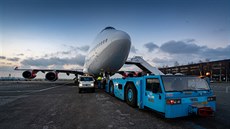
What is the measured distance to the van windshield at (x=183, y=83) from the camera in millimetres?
5465

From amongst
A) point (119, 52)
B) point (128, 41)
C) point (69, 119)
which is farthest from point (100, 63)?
point (69, 119)

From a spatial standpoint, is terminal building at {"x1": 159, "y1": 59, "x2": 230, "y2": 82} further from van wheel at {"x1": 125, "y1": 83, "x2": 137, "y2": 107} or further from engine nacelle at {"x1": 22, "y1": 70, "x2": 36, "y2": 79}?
van wheel at {"x1": 125, "y1": 83, "x2": 137, "y2": 107}

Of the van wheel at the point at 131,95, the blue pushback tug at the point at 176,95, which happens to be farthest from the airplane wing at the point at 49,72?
the blue pushback tug at the point at 176,95

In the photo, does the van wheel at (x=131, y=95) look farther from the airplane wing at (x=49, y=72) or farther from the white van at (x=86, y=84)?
the airplane wing at (x=49, y=72)

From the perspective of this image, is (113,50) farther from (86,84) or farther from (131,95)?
(131,95)

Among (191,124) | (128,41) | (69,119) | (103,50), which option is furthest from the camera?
(103,50)

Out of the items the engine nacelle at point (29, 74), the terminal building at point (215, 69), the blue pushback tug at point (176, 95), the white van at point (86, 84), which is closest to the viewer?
the blue pushback tug at point (176, 95)

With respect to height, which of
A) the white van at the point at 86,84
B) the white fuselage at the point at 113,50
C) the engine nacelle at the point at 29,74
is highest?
the white fuselage at the point at 113,50

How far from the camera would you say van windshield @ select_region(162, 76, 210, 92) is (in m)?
5.46

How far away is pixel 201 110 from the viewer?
476 centimetres

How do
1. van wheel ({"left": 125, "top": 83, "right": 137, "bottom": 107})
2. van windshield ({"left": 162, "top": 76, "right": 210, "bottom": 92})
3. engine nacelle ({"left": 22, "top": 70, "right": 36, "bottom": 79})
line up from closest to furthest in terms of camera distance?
van windshield ({"left": 162, "top": 76, "right": 210, "bottom": 92}) < van wheel ({"left": 125, "top": 83, "right": 137, "bottom": 107}) < engine nacelle ({"left": 22, "top": 70, "right": 36, "bottom": 79})

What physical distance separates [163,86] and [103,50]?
9421mm

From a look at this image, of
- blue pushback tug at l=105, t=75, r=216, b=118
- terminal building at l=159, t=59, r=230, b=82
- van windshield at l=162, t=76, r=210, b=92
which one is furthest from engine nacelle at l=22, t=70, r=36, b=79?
terminal building at l=159, t=59, r=230, b=82

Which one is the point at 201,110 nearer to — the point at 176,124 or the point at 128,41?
the point at 176,124
